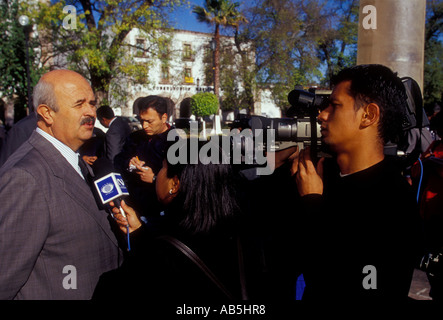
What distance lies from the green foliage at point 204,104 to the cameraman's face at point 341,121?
903 inches

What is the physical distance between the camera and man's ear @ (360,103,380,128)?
147 cm

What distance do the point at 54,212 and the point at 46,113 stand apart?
1.84 ft

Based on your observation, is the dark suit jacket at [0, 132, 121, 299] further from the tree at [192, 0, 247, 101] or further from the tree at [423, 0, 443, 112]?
the tree at [423, 0, 443, 112]

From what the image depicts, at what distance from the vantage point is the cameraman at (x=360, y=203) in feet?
4.20

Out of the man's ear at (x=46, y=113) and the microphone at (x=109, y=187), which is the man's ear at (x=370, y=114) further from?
the man's ear at (x=46, y=113)

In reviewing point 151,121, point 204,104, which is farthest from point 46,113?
point 204,104

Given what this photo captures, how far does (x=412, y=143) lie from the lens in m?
3.54

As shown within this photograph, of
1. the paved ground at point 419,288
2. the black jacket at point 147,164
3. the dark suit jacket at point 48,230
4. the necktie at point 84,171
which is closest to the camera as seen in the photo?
the dark suit jacket at point 48,230

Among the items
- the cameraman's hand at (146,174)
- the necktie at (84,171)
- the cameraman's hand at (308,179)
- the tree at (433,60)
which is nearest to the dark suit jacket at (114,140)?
the cameraman's hand at (146,174)

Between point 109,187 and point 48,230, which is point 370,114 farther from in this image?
point 48,230

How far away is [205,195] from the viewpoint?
1573 mm
